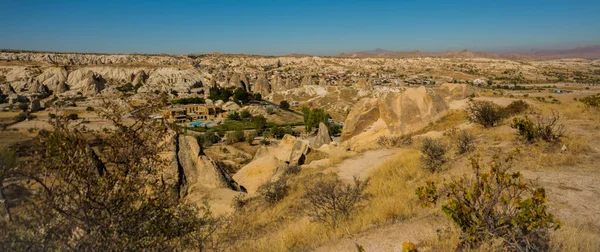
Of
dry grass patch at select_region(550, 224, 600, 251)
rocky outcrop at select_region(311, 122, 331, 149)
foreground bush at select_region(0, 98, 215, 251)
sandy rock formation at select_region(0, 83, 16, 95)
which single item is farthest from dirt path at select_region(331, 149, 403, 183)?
sandy rock formation at select_region(0, 83, 16, 95)

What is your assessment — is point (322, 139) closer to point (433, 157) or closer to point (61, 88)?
point (433, 157)

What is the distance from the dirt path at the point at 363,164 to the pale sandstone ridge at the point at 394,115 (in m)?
1.89

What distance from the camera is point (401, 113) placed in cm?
1484

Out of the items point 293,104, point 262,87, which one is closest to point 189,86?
point 262,87

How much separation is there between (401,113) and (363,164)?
17.0 feet

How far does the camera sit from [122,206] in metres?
3.25

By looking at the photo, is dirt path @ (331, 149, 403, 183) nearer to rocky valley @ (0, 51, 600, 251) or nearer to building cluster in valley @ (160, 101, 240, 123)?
rocky valley @ (0, 51, 600, 251)

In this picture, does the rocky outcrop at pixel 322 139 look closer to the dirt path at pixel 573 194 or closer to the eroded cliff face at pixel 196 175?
the eroded cliff face at pixel 196 175

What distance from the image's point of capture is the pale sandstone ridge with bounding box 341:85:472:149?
47.8 ft

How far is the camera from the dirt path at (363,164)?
9.71m

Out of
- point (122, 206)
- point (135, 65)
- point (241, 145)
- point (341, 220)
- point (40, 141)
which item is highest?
point (135, 65)

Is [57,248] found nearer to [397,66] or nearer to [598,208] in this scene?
[598,208]

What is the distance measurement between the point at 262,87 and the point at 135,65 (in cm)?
4310

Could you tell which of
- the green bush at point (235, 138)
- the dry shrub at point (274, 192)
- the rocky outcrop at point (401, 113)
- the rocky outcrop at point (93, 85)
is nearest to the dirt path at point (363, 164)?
the dry shrub at point (274, 192)
